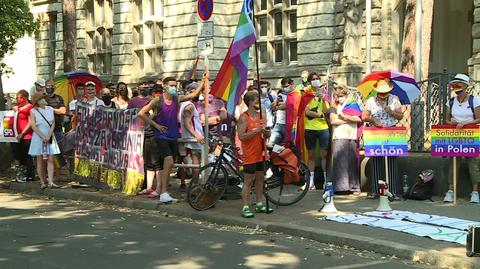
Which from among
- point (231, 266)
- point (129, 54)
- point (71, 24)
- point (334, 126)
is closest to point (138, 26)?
point (129, 54)

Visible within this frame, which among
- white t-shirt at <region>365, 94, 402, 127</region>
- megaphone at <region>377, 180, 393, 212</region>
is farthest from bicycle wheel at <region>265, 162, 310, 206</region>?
white t-shirt at <region>365, 94, 402, 127</region>

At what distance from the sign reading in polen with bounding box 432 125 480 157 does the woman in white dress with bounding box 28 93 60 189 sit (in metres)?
7.40

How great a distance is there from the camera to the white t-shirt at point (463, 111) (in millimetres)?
10836

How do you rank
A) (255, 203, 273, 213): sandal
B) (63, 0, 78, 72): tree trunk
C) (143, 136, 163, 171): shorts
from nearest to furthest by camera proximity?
(255, 203, 273, 213): sandal → (143, 136, 163, 171): shorts → (63, 0, 78, 72): tree trunk

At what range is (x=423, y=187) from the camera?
37.0 ft

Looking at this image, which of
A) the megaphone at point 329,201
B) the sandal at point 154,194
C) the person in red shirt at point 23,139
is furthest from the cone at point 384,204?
the person in red shirt at point 23,139

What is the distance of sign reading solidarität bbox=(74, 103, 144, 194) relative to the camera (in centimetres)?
1236

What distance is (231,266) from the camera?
292 inches

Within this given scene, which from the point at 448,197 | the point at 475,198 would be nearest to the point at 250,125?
the point at 448,197

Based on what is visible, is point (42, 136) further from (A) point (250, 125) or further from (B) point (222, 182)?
(A) point (250, 125)

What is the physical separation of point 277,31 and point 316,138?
38.6ft

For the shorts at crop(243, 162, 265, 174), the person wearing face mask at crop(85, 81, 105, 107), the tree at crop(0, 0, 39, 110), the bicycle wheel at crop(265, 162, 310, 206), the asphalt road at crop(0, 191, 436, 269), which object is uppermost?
the tree at crop(0, 0, 39, 110)

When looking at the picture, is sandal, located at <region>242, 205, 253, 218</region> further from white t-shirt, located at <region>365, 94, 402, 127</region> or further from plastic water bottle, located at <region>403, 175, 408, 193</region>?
plastic water bottle, located at <region>403, 175, 408, 193</region>

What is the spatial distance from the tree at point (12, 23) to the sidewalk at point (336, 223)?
18.2 feet
